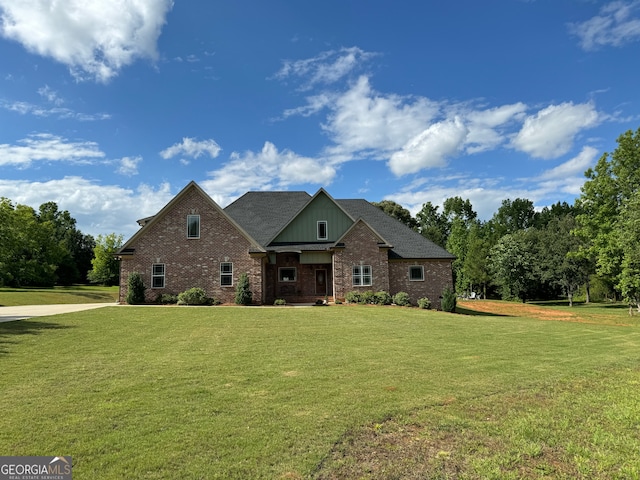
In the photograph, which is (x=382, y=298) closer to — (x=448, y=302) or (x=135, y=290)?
(x=448, y=302)

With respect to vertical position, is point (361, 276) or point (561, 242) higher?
point (561, 242)

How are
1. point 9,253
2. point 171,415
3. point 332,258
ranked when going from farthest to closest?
point 9,253, point 332,258, point 171,415

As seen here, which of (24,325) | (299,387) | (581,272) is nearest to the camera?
(299,387)

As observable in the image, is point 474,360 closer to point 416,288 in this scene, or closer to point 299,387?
point 299,387

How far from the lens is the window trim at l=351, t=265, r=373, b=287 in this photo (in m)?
27.1

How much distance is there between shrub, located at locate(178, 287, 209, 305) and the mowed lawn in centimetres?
1189

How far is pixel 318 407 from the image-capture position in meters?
5.95

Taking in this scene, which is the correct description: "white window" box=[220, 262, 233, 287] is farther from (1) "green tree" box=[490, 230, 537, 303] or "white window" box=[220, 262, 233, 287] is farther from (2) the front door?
(1) "green tree" box=[490, 230, 537, 303]

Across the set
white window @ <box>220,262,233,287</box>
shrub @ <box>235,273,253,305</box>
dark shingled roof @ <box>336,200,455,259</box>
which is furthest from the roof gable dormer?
shrub @ <box>235,273,253,305</box>

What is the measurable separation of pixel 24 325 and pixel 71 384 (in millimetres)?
8512

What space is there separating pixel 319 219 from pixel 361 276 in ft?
18.2

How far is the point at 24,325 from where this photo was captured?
1366 centimetres

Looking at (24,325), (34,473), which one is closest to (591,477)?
(34,473)

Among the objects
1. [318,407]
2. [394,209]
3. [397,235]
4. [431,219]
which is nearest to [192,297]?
[397,235]
